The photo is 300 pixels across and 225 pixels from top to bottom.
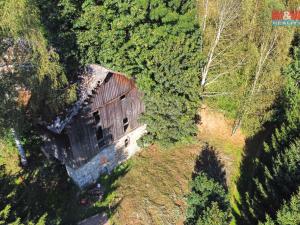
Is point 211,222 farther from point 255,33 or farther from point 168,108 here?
point 255,33

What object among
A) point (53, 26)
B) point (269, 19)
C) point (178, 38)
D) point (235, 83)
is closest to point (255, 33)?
point (269, 19)

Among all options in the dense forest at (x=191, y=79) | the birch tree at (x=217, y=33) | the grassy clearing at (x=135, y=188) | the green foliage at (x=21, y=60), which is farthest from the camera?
the birch tree at (x=217, y=33)

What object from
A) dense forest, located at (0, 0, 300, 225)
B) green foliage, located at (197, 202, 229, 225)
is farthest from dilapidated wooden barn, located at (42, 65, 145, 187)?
green foliage, located at (197, 202, 229, 225)

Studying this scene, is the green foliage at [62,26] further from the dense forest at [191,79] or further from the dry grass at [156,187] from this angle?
the dry grass at [156,187]

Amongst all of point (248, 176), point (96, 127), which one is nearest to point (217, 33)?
point (96, 127)

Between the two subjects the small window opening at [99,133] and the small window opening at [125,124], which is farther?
the small window opening at [125,124]

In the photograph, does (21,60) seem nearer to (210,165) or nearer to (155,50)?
(155,50)

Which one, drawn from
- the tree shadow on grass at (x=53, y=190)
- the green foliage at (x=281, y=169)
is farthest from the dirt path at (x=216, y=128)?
the tree shadow on grass at (x=53, y=190)

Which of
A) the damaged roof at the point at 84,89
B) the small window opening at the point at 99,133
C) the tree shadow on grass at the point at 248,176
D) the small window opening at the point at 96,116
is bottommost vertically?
the tree shadow on grass at the point at 248,176
